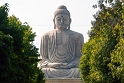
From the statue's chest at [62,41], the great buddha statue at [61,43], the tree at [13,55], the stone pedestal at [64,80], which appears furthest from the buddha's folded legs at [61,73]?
the tree at [13,55]

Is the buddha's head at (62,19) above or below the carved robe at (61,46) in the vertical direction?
above

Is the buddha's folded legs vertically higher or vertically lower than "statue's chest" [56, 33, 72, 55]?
lower

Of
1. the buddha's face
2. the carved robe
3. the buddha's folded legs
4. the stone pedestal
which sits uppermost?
the buddha's face

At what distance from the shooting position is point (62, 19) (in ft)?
123

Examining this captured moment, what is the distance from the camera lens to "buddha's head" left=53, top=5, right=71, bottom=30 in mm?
37594

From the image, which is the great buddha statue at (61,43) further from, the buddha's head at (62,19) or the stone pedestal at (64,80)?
the stone pedestal at (64,80)

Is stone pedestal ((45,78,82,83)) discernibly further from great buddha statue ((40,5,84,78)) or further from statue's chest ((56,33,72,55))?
statue's chest ((56,33,72,55))

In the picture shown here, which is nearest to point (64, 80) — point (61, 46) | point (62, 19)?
point (61, 46)

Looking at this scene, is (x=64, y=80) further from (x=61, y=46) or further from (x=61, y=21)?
(x=61, y=21)

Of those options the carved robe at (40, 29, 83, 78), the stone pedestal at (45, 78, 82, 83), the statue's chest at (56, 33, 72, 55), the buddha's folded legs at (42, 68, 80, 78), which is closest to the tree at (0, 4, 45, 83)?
the stone pedestal at (45, 78, 82, 83)

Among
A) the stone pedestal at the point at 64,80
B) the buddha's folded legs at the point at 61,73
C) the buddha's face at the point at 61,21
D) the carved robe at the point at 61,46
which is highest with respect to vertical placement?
the buddha's face at the point at 61,21

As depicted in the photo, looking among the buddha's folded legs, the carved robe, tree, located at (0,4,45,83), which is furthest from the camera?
the carved robe

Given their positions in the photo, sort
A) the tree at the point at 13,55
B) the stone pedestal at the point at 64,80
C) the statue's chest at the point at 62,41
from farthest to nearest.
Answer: the statue's chest at the point at 62,41 → the stone pedestal at the point at 64,80 → the tree at the point at 13,55

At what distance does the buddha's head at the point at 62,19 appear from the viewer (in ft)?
123
